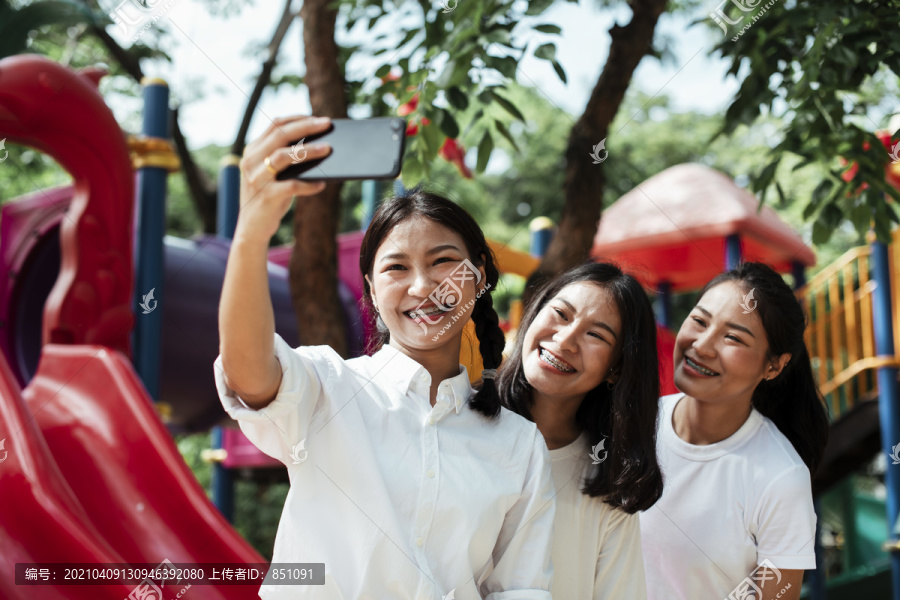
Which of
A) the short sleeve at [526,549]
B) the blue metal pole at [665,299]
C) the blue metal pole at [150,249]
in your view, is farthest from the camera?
the blue metal pole at [665,299]

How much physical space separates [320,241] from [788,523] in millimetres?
2097

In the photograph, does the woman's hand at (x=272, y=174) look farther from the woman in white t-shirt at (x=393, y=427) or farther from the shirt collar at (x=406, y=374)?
the shirt collar at (x=406, y=374)

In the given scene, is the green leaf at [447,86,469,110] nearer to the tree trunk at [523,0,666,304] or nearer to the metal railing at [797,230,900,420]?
the tree trunk at [523,0,666,304]

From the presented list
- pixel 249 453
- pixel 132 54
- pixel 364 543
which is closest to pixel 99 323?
pixel 364 543

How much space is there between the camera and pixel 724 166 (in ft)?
49.9

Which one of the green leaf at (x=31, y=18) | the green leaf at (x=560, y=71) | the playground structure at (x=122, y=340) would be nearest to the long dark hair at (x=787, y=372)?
the playground structure at (x=122, y=340)

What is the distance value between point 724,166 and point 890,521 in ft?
35.7

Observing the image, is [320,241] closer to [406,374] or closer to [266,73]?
[406,374]

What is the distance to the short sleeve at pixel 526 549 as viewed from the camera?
4.96 ft

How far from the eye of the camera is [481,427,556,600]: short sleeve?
151 centimetres

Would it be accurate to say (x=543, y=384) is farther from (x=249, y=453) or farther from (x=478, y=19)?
(x=249, y=453)

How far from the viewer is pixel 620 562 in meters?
1.86

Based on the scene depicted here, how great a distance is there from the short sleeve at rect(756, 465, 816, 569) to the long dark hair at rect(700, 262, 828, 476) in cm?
31
